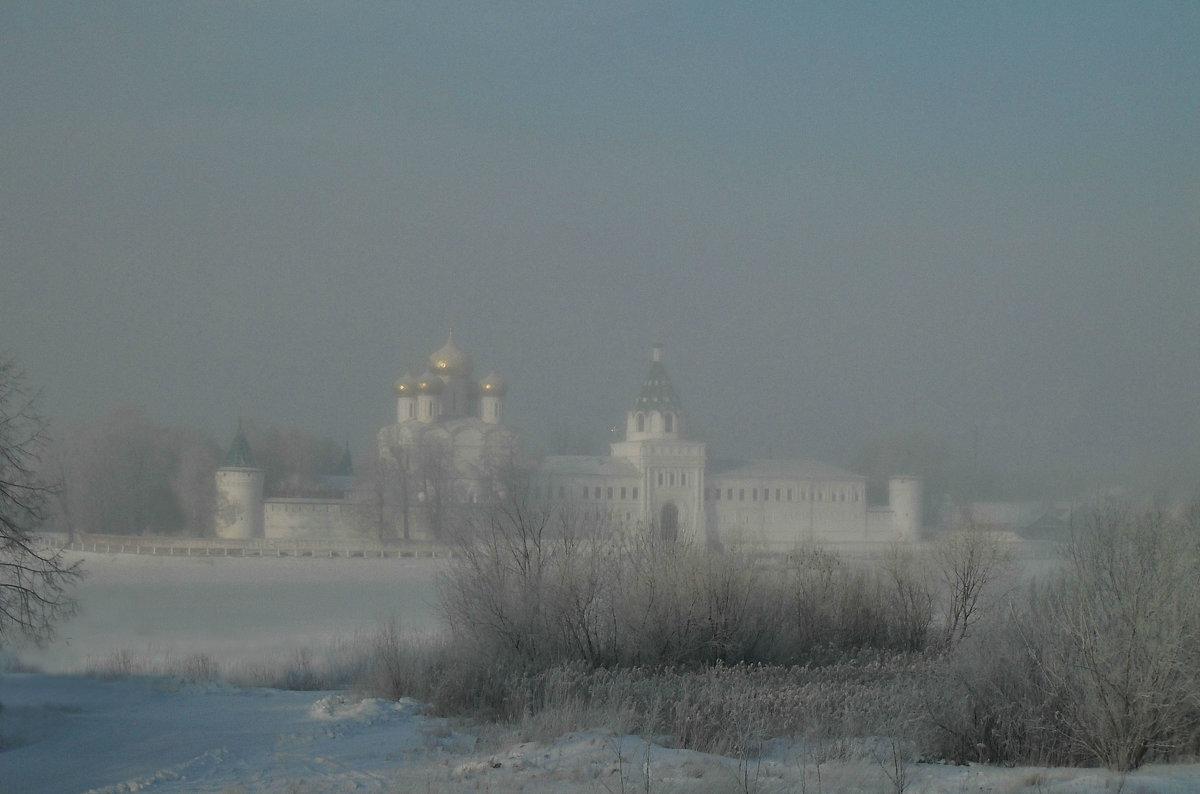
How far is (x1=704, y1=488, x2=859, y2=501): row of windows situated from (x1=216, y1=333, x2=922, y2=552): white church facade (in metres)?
0.04

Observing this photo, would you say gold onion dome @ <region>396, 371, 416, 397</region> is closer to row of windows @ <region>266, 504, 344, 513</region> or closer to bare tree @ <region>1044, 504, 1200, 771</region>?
row of windows @ <region>266, 504, 344, 513</region>

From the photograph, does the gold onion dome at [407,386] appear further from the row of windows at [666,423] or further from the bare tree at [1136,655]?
the bare tree at [1136,655]

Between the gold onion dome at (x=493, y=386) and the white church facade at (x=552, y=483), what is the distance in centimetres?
4

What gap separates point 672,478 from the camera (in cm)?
4819

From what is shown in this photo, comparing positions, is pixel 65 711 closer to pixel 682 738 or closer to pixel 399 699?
pixel 399 699

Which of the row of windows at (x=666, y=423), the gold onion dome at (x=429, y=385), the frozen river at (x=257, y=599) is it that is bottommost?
the frozen river at (x=257, y=599)

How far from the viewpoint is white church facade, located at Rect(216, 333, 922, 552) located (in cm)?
4266

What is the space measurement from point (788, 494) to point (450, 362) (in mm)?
13393

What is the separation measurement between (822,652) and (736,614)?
1.02 meters

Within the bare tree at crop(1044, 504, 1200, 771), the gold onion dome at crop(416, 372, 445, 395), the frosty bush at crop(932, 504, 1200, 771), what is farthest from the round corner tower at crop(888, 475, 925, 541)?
the bare tree at crop(1044, 504, 1200, 771)

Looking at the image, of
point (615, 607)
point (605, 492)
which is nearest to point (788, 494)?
point (605, 492)

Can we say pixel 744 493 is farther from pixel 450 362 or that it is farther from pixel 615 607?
pixel 615 607

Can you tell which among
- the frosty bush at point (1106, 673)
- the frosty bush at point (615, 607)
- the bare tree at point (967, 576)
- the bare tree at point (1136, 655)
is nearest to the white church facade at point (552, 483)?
the bare tree at point (967, 576)

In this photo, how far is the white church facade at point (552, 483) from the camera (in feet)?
140
